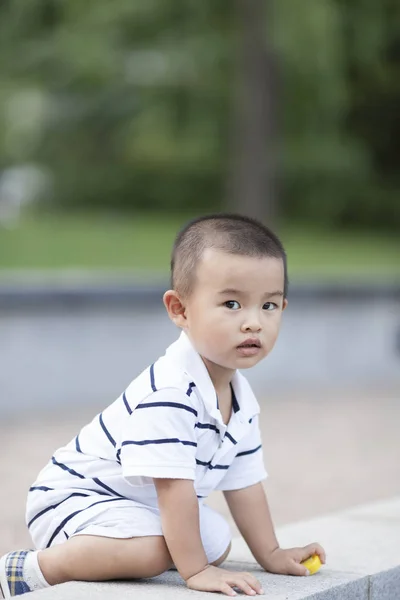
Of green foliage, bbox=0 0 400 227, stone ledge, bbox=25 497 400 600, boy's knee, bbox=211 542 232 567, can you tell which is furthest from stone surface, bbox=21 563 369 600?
green foliage, bbox=0 0 400 227

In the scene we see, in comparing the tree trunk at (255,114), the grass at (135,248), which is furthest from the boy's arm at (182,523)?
the tree trunk at (255,114)

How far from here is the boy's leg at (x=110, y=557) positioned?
280 centimetres

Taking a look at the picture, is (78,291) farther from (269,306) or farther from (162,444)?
(162,444)

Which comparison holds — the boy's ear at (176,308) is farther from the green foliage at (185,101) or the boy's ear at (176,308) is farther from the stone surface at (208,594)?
the green foliage at (185,101)

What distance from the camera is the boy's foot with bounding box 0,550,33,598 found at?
2926 millimetres

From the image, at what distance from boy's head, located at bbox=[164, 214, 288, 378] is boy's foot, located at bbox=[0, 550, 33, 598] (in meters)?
0.74

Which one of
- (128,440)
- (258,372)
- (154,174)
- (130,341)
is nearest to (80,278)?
(130,341)

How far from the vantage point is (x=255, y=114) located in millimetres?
16344

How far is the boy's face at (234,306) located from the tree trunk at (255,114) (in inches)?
515

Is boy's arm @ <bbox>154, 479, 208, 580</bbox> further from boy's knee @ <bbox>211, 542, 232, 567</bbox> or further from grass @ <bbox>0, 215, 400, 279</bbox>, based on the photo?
grass @ <bbox>0, 215, 400, 279</bbox>

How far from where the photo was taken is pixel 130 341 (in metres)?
8.52

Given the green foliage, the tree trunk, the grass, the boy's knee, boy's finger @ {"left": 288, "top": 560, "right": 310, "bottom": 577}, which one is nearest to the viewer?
boy's finger @ {"left": 288, "top": 560, "right": 310, "bottom": 577}

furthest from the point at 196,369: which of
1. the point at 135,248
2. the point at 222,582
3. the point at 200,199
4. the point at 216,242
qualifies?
the point at 200,199

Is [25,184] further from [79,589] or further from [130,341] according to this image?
[79,589]
